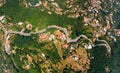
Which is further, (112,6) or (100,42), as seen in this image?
(112,6)

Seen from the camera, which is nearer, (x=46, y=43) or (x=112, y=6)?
(x=46, y=43)

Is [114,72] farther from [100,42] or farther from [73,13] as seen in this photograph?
[73,13]

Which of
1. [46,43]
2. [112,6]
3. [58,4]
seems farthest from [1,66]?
[112,6]

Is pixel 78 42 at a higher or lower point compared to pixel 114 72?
higher

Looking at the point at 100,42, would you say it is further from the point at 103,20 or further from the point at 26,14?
the point at 26,14

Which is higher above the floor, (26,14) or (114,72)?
(26,14)

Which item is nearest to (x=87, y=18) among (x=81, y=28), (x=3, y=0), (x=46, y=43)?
(x=81, y=28)
